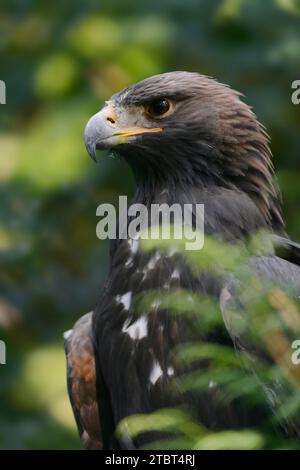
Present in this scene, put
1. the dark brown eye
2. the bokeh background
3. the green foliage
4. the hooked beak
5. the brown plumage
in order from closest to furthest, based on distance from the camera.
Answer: the green foliage → the brown plumage → the hooked beak → the dark brown eye → the bokeh background

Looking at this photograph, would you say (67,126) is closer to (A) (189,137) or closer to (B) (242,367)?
(A) (189,137)

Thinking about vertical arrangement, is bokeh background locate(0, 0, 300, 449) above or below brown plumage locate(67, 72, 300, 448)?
above

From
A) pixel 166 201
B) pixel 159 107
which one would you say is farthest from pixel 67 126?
pixel 166 201

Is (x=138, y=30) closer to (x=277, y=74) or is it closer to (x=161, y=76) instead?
(x=277, y=74)

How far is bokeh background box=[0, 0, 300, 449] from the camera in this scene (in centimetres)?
588

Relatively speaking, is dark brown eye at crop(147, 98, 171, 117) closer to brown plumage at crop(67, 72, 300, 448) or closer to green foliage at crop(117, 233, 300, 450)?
brown plumage at crop(67, 72, 300, 448)

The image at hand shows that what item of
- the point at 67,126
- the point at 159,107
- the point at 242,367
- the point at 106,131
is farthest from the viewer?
the point at 67,126

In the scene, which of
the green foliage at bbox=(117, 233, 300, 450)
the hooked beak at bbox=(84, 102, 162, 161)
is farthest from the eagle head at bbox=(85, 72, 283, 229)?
the green foliage at bbox=(117, 233, 300, 450)

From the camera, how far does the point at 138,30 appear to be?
603 cm

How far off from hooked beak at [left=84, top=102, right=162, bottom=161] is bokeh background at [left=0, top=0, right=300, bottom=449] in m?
1.39

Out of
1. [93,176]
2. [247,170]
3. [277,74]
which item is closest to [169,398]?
[247,170]

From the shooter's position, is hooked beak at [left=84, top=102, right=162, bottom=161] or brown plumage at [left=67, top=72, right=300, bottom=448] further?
hooked beak at [left=84, top=102, right=162, bottom=161]

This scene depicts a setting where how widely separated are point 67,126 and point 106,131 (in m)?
1.55

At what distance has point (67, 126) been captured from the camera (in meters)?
5.86
